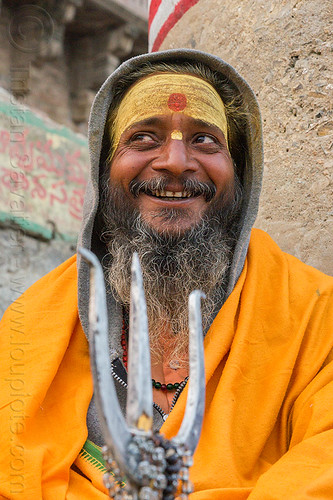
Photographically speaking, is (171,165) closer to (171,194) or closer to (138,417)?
(171,194)

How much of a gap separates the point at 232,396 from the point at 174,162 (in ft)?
2.62

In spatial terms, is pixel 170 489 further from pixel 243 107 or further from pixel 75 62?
pixel 75 62

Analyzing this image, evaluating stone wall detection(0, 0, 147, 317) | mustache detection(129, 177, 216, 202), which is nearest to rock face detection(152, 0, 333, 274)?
mustache detection(129, 177, 216, 202)

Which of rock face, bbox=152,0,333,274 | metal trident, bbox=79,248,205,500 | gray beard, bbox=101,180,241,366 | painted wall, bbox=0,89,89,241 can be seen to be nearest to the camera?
metal trident, bbox=79,248,205,500

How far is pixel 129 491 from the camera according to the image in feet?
3.53

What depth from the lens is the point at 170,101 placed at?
2146mm

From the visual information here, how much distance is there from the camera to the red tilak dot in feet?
7.01

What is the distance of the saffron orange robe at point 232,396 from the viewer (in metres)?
1.59

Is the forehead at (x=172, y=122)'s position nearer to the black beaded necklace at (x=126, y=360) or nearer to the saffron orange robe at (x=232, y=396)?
the saffron orange robe at (x=232, y=396)

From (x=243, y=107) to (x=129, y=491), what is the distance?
1.62 m

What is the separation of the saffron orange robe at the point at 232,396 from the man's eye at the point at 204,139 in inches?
16.3

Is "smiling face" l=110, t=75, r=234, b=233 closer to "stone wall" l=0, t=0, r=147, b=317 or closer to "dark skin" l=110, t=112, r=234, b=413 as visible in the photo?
"dark skin" l=110, t=112, r=234, b=413

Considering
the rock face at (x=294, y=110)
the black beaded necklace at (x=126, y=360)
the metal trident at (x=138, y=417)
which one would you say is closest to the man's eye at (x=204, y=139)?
the rock face at (x=294, y=110)

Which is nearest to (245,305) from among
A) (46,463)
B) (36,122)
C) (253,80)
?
(46,463)
